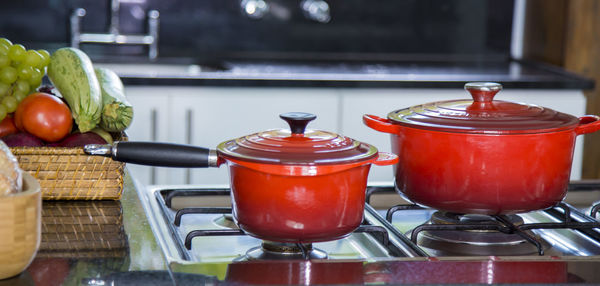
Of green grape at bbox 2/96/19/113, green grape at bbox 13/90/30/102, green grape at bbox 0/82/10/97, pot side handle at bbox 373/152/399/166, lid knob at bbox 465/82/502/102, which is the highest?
lid knob at bbox 465/82/502/102

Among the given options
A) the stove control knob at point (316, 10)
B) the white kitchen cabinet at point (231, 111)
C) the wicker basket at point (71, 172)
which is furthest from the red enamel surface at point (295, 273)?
the stove control knob at point (316, 10)

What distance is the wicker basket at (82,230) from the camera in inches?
32.2

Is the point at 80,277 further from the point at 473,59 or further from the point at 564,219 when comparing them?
the point at 473,59

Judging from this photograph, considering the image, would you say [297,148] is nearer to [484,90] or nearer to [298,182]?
[298,182]

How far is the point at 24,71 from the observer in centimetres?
108

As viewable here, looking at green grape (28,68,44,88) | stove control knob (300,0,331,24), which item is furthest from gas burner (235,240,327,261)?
stove control knob (300,0,331,24)

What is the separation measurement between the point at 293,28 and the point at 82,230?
94.6 inches

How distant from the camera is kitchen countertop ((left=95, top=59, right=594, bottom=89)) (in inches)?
97.4

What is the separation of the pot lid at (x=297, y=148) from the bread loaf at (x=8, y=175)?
198 millimetres

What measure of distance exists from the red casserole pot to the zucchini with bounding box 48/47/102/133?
0.40 metres

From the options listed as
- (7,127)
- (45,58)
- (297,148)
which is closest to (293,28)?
(45,58)

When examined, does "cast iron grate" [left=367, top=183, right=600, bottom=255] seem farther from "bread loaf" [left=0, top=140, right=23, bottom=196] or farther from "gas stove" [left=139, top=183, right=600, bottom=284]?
"bread loaf" [left=0, top=140, right=23, bottom=196]

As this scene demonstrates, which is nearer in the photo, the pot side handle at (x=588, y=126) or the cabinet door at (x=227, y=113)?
the pot side handle at (x=588, y=126)

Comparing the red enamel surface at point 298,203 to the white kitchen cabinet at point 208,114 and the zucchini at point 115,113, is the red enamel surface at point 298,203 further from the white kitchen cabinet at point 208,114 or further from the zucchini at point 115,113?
the white kitchen cabinet at point 208,114
